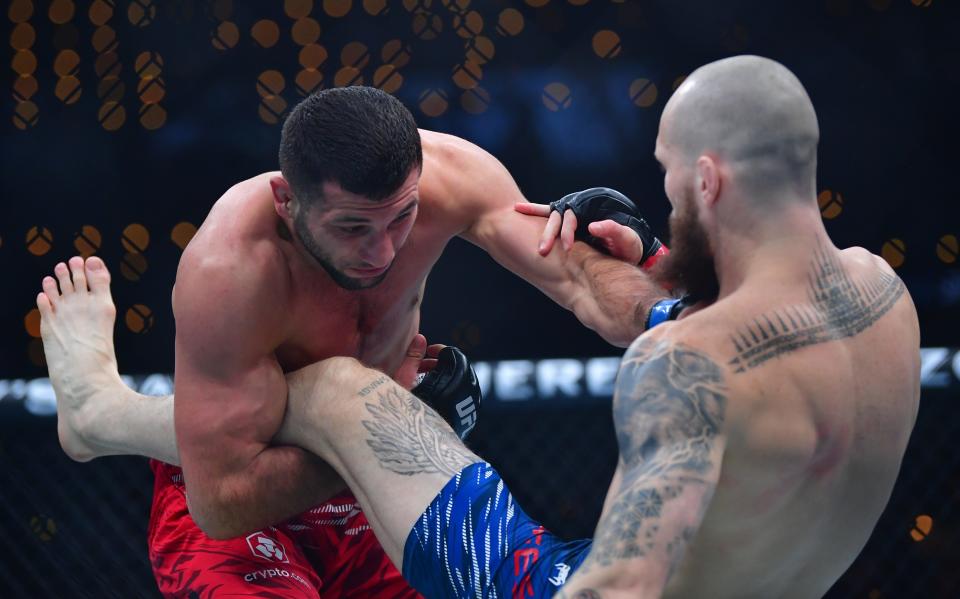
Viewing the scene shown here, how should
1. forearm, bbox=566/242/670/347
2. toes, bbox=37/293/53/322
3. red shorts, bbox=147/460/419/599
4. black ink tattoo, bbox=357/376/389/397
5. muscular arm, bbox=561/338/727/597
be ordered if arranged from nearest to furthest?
muscular arm, bbox=561/338/727/597
black ink tattoo, bbox=357/376/389/397
forearm, bbox=566/242/670/347
red shorts, bbox=147/460/419/599
toes, bbox=37/293/53/322

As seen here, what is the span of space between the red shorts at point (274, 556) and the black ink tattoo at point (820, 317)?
3.63 ft

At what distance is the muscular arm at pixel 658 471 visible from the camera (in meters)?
1.28

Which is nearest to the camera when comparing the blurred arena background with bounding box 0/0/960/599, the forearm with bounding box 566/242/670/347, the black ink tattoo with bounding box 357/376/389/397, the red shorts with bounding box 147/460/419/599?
the black ink tattoo with bounding box 357/376/389/397

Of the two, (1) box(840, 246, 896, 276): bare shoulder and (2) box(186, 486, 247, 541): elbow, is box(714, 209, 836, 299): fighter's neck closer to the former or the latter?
(1) box(840, 246, 896, 276): bare shoulder

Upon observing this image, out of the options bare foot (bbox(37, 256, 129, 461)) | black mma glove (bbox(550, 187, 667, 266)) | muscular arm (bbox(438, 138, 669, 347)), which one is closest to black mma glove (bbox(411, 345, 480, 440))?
muscular arm (bbox(438, 138, 669, 347))

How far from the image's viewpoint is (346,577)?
237cm

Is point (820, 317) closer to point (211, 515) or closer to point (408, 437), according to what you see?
point (408, 437)

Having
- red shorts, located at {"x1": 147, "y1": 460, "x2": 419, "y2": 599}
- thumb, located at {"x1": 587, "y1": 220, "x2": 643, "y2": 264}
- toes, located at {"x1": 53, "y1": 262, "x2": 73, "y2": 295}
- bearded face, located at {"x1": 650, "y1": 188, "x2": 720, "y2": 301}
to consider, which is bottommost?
Answer: red shorts, located at {"x1": 147, "y1": 460, "x2": 419, "y2": 599}

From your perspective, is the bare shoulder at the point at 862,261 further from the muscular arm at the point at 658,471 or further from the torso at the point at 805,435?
the muscular arm at the point at 658,471

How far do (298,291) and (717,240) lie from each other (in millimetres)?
827

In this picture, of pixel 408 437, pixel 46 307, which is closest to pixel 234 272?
pixel 408 437

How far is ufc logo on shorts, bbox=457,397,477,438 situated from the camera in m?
2.18

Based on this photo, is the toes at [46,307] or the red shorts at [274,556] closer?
the red shorts at [274,556]

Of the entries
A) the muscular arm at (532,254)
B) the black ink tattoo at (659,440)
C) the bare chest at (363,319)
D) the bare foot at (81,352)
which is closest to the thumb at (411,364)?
the bare chest at (363,319)
